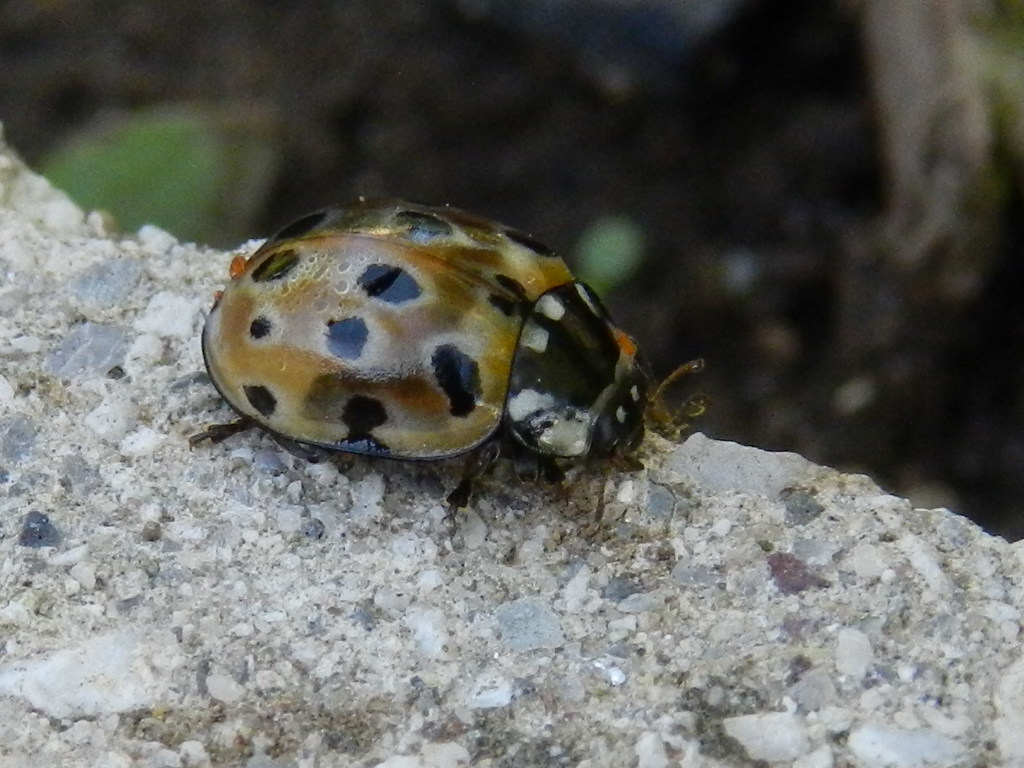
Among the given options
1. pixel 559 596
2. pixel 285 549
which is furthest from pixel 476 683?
pixel 285 549

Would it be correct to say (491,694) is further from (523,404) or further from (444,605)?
(523,404)

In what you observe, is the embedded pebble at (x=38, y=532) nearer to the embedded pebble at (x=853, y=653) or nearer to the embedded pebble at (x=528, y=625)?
the embedded pebble at (x=528, y=625)

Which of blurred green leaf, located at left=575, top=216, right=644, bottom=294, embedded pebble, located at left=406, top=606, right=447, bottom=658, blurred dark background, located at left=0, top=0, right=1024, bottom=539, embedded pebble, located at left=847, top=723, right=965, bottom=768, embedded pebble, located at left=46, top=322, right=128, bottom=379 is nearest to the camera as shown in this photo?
embedded pebble, located at left=847, top=723, right=965, bottom=768

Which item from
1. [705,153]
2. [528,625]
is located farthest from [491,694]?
[705,153]

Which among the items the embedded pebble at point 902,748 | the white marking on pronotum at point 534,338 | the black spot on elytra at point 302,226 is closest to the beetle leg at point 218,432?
the black spot on elytra at point 302,226

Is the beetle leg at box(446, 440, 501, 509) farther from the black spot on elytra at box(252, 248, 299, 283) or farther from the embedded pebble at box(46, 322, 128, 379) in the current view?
the embedded pebble at box(46, 322, 128, 379)

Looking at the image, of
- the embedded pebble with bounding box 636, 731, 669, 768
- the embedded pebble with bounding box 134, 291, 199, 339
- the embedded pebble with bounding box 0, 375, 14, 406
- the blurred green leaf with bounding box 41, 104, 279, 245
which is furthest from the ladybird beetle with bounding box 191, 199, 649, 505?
the blurred green leaf with bounding box 41, 104, 279, 245

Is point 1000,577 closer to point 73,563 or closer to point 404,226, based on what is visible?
point 404,226
